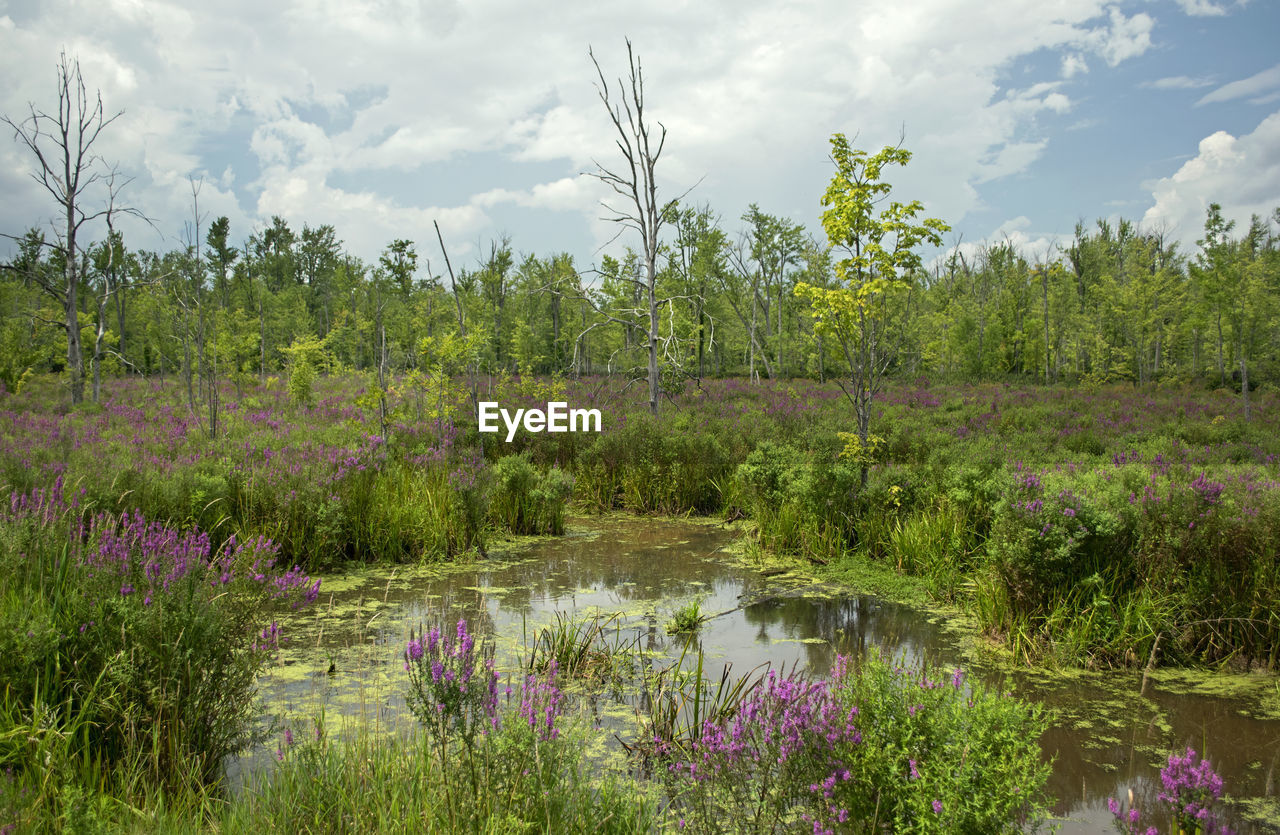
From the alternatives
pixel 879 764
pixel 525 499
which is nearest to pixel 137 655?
pixel 879 764

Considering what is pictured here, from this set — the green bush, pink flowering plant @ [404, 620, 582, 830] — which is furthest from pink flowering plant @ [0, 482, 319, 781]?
the green bush

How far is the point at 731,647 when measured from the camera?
5.44m

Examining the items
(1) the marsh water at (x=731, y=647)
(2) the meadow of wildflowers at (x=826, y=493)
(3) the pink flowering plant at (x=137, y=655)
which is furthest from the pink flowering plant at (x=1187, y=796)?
(3) the pink flowering plant at (x=137, y=655)

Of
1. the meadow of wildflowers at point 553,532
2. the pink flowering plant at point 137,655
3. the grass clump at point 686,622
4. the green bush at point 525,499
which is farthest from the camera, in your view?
the green bush at point 525,499

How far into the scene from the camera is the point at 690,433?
1161cm

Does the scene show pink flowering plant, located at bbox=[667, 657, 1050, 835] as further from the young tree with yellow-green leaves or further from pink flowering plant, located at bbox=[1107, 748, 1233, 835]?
the young tree with yellow-green leaves

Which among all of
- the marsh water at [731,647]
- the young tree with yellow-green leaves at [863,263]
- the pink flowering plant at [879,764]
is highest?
the young tree with yellow-green leaves at [863,263]

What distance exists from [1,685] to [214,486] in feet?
14.1

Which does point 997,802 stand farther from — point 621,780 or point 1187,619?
point 1187,619

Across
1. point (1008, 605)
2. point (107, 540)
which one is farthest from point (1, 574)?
point (1008, 605)

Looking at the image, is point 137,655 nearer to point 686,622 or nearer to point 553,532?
point 686,622

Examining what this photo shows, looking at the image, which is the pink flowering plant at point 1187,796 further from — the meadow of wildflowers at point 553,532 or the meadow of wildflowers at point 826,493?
the meadow of wildflowers at point 826,493

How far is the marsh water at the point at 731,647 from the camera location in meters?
3.68

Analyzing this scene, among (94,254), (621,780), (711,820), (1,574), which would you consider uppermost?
(94,254)
